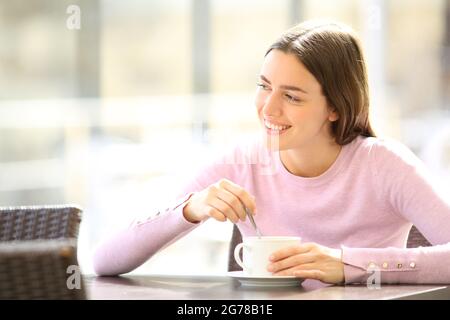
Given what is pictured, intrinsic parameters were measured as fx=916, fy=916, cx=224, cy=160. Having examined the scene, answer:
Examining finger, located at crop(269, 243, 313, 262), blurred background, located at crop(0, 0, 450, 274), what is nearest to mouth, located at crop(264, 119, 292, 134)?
finger, located at crop(269, 243, 313, 262)

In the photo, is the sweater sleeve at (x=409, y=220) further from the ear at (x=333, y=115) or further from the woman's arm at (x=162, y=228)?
the woman's arm at (x=162, y=228)

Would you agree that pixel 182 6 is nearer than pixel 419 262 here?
No

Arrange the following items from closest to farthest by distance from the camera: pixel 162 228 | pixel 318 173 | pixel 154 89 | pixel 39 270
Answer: pixel 39 270 → pixel 162 228 → pixel 318 173 → pixel 154 89

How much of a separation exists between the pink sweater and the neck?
0.07ft

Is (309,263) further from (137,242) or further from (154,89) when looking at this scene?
(154,89)

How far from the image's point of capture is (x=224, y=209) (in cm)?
143

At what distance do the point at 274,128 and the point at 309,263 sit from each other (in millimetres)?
335

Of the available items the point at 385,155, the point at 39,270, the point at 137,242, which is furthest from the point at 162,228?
the point at 39,270

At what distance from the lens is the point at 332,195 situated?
5.45 feet

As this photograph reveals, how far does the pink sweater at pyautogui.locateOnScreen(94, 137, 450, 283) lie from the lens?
1580 millimetres

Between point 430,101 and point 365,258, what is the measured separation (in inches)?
184

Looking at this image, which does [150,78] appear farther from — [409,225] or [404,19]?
[409,225]

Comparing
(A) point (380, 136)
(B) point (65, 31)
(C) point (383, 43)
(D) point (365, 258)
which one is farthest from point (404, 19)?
(D) point (365, 258)

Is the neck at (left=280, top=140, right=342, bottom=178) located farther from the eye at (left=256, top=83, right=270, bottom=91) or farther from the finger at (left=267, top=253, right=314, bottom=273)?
the finger at (left=267, top=253, right=314, bottom=273)
